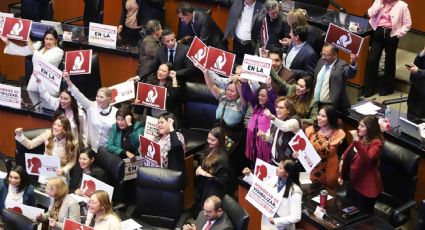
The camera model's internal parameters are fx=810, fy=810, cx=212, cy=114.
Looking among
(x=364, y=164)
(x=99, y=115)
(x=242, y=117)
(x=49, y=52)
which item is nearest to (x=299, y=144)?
(x=364, y=164)

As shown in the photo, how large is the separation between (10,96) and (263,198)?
3906 mm

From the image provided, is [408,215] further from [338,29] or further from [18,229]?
[18,229]

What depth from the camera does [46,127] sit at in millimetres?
9531

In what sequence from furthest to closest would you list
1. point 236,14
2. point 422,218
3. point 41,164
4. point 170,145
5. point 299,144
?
point 236,14
point 41,164
point 170,145
point 299,144
point 422,218

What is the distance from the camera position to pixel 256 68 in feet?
27.3

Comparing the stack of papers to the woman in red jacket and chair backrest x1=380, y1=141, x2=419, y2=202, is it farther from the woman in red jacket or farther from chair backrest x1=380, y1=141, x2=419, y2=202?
the woman in red jacket

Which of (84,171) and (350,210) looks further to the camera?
(84,171)

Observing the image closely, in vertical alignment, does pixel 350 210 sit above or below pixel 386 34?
below

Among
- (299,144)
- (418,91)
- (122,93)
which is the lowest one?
(122,93)

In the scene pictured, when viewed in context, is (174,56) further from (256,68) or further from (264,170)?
(264,170)

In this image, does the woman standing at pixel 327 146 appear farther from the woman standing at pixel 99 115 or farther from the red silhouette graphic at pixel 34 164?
the red silhouette graphic at pixel 34 164

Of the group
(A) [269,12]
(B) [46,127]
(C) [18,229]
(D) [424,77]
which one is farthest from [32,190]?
(D) [424,77]

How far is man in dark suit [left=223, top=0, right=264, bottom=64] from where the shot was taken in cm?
973

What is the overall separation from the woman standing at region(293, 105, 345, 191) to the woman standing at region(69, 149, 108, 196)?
81.0 inches
